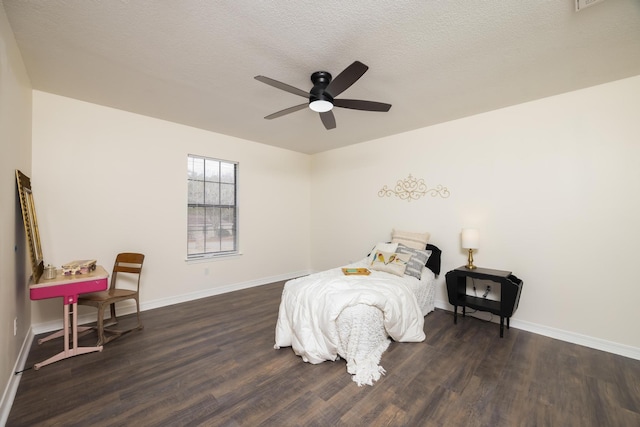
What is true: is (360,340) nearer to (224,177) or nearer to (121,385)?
(121,385)

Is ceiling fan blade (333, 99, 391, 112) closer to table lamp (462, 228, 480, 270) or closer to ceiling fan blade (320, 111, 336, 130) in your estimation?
ceiling fan blade (320, 111, 336, 130)

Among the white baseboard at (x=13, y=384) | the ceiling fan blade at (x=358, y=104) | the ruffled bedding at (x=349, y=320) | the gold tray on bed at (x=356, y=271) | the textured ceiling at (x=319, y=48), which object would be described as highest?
the textured ceiling at (x=319, y=48)

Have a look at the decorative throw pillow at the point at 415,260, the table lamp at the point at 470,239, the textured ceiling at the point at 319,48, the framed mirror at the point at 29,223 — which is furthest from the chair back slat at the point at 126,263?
the table lamp at the point at 470,239

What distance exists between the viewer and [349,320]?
2432 mm

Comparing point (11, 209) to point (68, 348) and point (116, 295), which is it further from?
point (68, 348)

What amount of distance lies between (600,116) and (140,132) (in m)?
5.55

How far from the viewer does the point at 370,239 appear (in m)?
4.85

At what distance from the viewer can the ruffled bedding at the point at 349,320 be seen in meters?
2.40

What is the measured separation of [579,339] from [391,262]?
6.88 ft

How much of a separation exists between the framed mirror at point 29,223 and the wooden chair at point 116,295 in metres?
0.54

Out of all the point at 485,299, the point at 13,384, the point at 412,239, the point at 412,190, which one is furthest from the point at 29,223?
the point at 485,299

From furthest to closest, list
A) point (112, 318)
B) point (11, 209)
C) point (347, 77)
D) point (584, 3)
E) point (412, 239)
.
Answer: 1. point (412, 239)
2. point (112, 318)
3. point (11, 209)
4. point (347, 77)
5. point (584, 3)

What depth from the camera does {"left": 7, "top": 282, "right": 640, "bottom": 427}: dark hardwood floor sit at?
5.92 ft

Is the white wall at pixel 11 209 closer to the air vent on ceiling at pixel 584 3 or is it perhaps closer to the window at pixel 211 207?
the window at pixel 211 207
